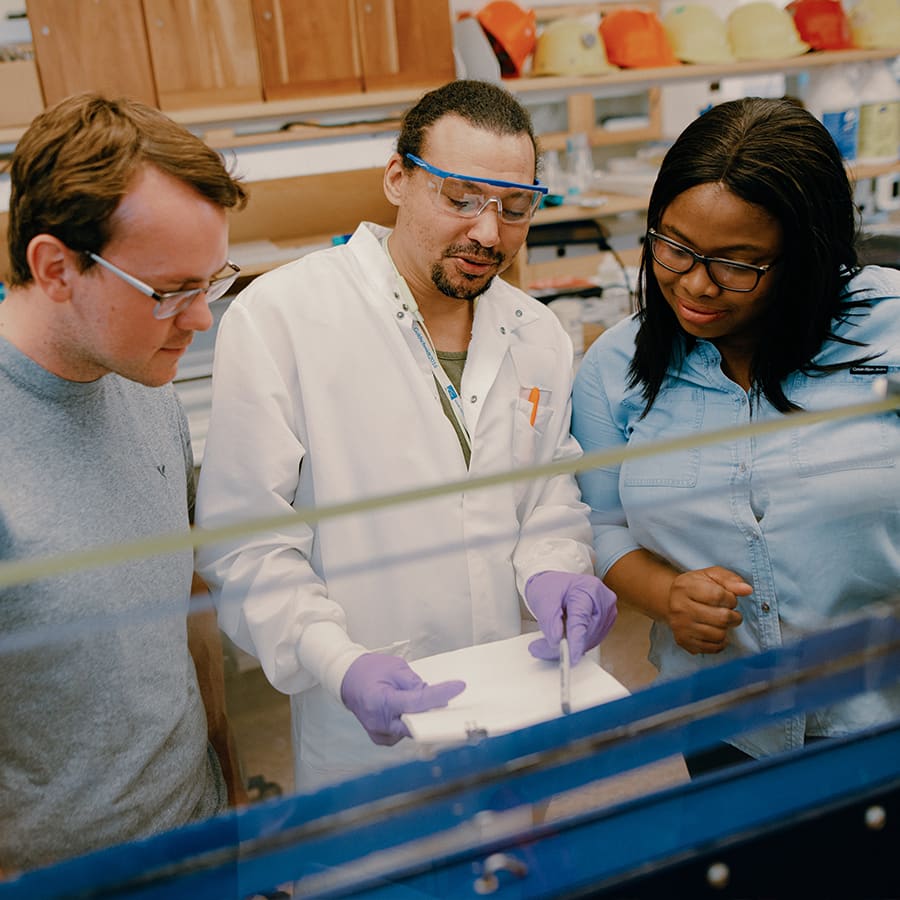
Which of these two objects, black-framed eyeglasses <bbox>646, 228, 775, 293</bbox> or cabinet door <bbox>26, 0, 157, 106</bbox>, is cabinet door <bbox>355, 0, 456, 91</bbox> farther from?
black-framed eyeglasses <bbox>646, 228, 775, 293</bbox>

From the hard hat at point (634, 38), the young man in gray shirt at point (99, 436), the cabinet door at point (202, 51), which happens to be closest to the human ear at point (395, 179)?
the young man in gray shirt at point (99, 436)

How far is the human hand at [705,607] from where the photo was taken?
103 centimetres

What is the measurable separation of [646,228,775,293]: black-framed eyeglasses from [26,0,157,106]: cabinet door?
1.94 m

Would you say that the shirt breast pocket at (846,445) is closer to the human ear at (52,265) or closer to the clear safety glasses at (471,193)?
the clear safety glasses at (471,193)

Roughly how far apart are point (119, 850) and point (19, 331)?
0.63 metres

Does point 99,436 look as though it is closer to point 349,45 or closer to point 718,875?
point 718,875

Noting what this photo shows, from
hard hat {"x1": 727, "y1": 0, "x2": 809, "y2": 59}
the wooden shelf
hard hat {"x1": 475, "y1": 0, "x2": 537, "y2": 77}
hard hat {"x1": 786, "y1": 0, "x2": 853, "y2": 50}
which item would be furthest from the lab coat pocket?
hard hat {"x1": 786, "y1": 0, "x2": 853, "y2": 50}

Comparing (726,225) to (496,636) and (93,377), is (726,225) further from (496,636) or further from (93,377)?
(93,377)

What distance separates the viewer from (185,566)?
0.88m

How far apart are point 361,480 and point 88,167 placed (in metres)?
0.64

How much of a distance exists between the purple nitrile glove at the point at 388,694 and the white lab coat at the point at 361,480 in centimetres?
2

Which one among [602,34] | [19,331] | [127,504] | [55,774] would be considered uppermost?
[602,34]

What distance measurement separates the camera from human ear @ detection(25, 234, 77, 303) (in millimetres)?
1016

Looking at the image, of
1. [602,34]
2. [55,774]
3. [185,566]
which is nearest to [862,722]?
[185,566]
